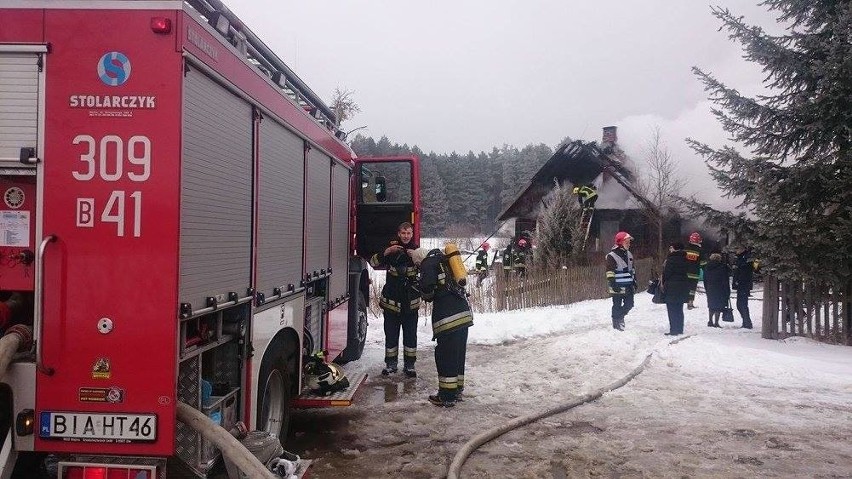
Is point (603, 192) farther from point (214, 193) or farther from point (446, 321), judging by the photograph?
point (214, 193)

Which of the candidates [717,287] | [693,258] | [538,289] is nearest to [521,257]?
[538,289]

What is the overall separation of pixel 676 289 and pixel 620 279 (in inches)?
37.4

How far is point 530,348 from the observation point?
370 inches

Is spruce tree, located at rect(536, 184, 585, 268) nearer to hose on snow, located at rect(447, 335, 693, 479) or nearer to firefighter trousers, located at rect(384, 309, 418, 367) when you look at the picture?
hose on snow, located at rect(447, 335, 693, 479)

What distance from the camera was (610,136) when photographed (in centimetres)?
3103

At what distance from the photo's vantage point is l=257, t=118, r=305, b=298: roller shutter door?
13.5 feet

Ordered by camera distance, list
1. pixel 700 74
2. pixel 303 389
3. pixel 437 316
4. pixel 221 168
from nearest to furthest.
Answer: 1. pixel 221 168
2. pixel 303 389
3. pixel 437 316
4. pixel 700 74

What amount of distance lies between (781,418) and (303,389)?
450 cm

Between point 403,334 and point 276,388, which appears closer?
point 276,388

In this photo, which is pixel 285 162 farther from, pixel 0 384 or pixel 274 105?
pixel 0 384

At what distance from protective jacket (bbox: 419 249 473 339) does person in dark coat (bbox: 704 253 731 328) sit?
7.20 metres

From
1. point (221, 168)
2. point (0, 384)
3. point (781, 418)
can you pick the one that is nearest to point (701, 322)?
point (781, 418)

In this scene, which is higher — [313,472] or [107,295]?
[107,295]

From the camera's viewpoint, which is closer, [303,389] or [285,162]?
[285,162]
